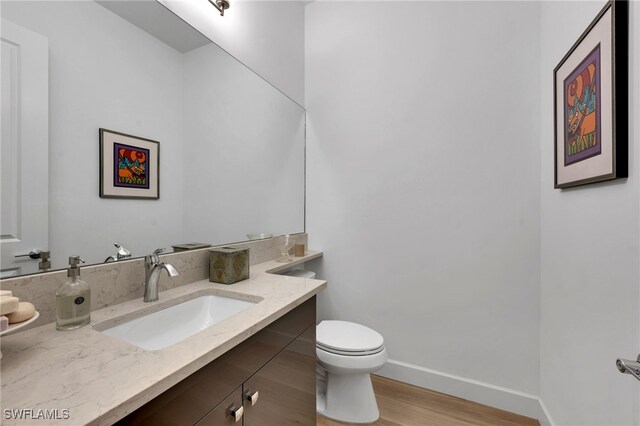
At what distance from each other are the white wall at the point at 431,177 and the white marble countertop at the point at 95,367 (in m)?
1.23

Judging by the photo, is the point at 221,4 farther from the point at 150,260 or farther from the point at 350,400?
the point at 350,400

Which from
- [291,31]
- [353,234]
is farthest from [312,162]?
[291,31]

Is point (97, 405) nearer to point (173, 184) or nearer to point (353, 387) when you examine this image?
point (173, 184)

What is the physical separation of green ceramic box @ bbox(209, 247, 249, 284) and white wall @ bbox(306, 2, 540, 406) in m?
0.95

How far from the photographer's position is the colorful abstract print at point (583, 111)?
965mm

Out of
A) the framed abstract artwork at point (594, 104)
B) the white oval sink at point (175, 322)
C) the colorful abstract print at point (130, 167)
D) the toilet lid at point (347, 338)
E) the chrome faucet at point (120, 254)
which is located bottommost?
the toilet lid at point (347, 338)

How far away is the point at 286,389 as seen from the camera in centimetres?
101

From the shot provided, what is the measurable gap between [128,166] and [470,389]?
2.17m

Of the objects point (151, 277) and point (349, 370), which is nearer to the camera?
point (151, 277)

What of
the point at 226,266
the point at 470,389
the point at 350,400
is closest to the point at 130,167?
the point at 226,266

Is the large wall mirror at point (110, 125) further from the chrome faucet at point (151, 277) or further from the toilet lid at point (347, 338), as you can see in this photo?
the toilet lid at point (347, 338)

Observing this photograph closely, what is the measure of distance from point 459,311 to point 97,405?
1.80 m

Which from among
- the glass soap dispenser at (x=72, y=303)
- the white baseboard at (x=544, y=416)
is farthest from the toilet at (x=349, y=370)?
the glass soap dispenser at (x=72, y=303)

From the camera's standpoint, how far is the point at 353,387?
1529 mm
